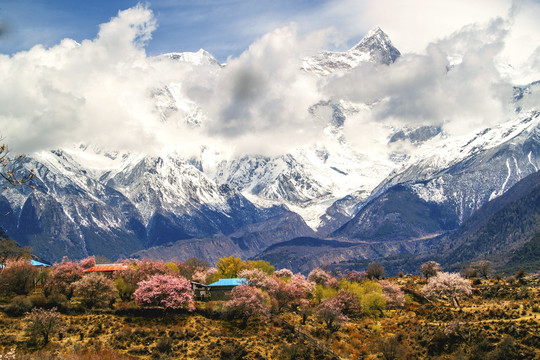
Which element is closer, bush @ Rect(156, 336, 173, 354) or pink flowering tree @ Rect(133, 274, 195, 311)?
bush @ Rect(156, 336, 173, 354)

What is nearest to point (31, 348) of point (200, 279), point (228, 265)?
point (200, 279)

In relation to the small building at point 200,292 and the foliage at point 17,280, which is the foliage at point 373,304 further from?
the foliage at point 17,280

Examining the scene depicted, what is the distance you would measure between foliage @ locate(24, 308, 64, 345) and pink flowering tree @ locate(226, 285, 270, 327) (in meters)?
34.3

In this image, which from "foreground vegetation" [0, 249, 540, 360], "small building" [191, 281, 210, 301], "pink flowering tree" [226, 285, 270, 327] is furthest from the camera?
"small building" [191, 281, 210, 301]

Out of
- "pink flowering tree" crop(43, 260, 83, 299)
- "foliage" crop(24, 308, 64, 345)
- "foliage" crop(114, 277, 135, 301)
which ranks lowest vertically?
"foliage" crop(24, 308, 64, 345)

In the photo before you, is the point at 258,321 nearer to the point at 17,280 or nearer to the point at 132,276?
the point at 132,276

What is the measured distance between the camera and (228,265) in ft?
568

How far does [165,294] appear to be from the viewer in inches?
4225

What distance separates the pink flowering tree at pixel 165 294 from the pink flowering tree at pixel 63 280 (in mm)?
16857

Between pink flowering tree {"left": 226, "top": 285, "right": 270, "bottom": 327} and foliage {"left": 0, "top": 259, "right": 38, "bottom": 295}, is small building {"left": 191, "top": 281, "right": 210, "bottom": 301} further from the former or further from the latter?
foliage {"left": 0, "top": 259, "right": 38, "bottom": 295}

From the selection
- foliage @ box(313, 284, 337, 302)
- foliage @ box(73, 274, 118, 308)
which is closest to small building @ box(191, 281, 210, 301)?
foliage @ box(73, 274, 118, 308)

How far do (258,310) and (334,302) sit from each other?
19619 mm

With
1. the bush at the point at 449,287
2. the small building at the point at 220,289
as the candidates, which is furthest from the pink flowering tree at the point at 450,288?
the small building at the point at 220,289

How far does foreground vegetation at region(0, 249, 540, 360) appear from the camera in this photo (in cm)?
8450
